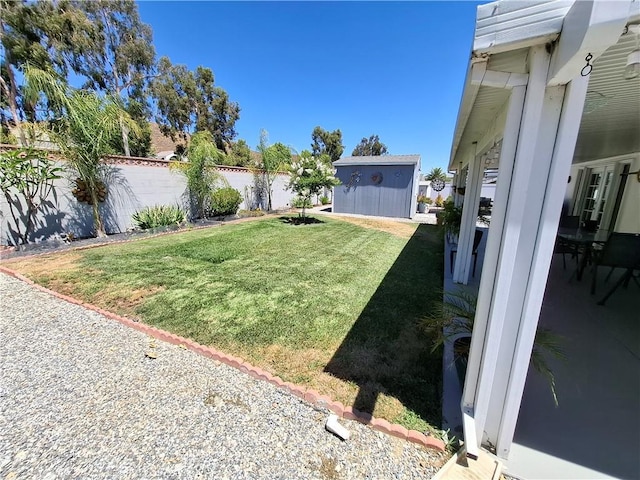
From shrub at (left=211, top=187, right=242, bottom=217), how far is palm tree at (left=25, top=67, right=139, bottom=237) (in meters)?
4.29

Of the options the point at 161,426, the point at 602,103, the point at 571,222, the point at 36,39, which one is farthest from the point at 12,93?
the point at 571,222

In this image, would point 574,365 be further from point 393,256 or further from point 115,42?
point 115,42

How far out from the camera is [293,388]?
8.21 ft

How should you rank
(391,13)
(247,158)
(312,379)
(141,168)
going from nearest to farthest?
1. (312,379)
2. (391,13)
3. (141,168)
4. (247,158)

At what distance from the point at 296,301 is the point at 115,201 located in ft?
26.5

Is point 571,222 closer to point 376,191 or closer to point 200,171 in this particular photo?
point 376,191

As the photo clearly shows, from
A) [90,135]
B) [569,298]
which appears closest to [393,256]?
[569,298]

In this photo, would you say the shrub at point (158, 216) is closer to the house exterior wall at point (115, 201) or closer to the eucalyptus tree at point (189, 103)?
the house exterior wall at point (115, 201)

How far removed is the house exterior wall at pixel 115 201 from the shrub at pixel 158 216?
203mm

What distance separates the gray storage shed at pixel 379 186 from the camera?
14883 mm

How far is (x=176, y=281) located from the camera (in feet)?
16.3

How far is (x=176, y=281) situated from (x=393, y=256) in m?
5.36

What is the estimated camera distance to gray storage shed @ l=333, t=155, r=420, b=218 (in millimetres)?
14883

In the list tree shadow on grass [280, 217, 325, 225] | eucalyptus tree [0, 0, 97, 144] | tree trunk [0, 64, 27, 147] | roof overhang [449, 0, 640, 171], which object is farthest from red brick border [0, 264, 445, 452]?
tree trunk [0, 64, 27, 147]
